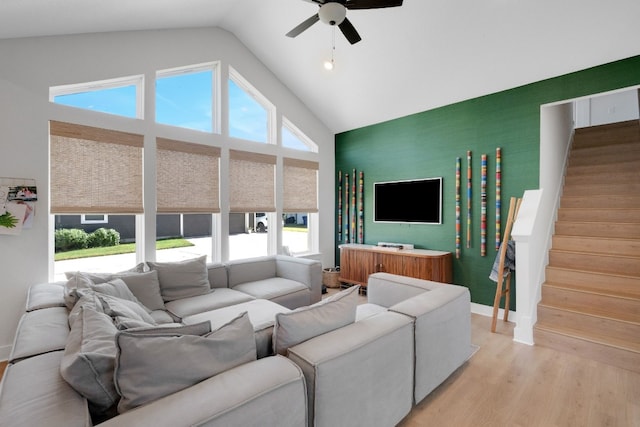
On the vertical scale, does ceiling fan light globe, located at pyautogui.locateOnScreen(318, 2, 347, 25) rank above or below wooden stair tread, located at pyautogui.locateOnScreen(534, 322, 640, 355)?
above

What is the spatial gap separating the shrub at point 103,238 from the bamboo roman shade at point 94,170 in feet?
1.07

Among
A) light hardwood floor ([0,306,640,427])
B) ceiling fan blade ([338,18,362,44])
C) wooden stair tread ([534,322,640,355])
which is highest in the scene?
ceiling fan blade ([338,18,362,44])

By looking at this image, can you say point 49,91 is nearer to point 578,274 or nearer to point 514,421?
point 514,421

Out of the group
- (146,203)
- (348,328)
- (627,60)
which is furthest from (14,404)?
(627,60)

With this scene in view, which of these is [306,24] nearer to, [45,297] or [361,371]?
[361,371]

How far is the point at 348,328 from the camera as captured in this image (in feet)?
5.47

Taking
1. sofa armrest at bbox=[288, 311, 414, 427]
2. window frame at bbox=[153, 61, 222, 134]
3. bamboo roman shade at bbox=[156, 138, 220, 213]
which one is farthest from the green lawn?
sofa armrest at bbox=[288, 311, 414, 427]

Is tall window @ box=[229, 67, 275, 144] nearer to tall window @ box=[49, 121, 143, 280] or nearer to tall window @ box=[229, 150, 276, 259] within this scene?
tall window @ box=[229, 150, 276, 259]

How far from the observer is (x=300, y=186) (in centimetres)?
511

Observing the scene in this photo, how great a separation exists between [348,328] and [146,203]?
2952 mm

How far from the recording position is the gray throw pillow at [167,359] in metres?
1.04

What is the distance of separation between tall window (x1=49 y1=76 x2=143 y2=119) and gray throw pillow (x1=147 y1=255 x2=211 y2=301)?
178 centimetres

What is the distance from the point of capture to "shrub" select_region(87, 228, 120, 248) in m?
3.38

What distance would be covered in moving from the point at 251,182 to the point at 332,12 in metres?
2.65
